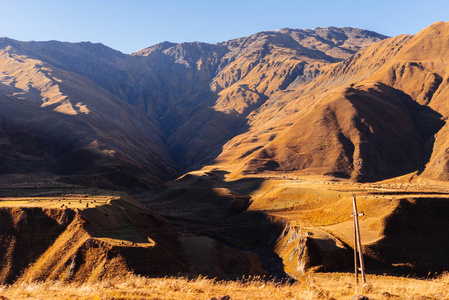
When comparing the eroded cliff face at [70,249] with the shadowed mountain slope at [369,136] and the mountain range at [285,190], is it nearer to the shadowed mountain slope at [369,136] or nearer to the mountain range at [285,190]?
the mountain range at [285,190]

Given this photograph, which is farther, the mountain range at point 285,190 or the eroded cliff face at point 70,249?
the mountain range at point 285,190

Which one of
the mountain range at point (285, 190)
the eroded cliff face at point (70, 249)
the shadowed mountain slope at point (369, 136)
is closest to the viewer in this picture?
the eroded cliff face at point (70, 249)

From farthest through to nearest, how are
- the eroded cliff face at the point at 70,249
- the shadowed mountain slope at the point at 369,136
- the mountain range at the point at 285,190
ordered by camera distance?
the shadowed mountain slope at the point at 369,136 → the mountain range at the point at 285,190 → the eroded cliff face at the point at 70,249

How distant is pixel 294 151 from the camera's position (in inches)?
6722

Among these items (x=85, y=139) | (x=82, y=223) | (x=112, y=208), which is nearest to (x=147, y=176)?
(x=85, y=139)

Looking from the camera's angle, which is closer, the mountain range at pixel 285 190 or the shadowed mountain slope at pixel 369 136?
the mountain range at pixel 285 190

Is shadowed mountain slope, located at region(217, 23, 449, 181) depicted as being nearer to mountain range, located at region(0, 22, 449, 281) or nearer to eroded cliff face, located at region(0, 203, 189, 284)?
mountain range, located at region(0, 22, 449, 281)

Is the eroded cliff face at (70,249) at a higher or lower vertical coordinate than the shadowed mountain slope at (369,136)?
lower

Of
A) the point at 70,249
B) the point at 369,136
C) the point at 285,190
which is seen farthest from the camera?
the point at 369,136

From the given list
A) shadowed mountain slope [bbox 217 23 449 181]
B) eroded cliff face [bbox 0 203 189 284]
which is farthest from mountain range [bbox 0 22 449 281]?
shadowed mountain slope [bbox 217 23 449 181]

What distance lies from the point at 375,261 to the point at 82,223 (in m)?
43.3

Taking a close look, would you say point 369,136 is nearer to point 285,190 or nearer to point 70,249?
point 285,190

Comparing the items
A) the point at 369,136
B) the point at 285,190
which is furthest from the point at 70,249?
the point at 369,136

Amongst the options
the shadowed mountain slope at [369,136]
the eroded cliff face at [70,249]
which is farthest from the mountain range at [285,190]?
the shadowed mountain slope at [369,136]
